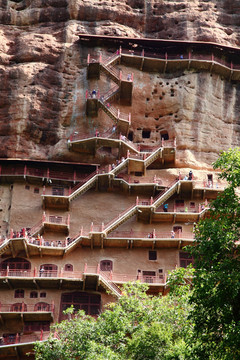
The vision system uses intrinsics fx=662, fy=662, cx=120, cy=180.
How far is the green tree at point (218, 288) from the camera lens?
23750 millimetres

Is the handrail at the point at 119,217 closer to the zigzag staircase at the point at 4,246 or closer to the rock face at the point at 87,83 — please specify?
the rock face at the point at 87,83

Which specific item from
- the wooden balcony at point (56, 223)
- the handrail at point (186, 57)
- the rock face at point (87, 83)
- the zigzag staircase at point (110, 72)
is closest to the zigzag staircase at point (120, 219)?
the wooden balcony at point (56, 223)

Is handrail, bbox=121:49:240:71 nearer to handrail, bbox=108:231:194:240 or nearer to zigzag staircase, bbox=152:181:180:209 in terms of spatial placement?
zigzag staircase, bbox=152:181:180:209

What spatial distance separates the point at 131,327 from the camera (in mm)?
32844

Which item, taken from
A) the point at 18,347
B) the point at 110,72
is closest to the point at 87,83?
the point at 110,72

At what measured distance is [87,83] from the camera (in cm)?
5072

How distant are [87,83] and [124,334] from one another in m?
24.1

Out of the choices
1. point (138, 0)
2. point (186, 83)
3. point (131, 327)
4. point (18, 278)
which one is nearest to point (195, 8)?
point (138, 0)

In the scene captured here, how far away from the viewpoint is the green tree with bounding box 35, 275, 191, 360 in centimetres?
3050

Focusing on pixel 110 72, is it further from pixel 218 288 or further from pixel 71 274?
pixel 218 288

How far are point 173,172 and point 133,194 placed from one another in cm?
329

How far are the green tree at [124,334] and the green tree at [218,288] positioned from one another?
477 cm

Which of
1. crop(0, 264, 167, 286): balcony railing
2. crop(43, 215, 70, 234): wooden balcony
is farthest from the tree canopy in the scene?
crop(43, 215, 70, 234): wooden balcony

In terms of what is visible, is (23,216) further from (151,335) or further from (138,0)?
(138,0)
